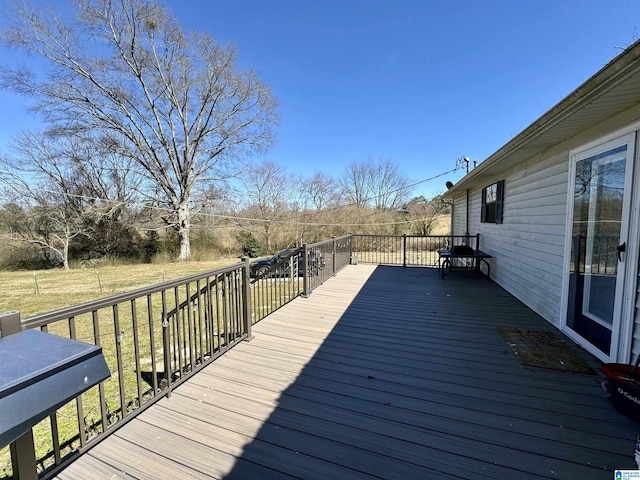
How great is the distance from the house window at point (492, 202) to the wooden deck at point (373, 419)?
345 cm

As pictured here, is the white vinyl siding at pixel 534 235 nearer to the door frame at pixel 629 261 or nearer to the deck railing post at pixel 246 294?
the door frame at pixel 629 261

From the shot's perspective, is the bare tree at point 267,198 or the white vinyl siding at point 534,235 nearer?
the white vinyl siding at point 534,235

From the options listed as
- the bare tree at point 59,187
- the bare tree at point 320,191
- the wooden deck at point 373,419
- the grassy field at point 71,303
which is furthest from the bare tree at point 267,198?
the wooden deck at point 373,419

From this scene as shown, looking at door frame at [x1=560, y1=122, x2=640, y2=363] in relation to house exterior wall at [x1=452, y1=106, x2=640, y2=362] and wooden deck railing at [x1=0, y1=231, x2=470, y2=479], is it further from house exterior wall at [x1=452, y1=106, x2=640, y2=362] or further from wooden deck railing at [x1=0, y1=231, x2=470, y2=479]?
wooden deck railing at [x1=0, y1=231, x2=470, y2=479]

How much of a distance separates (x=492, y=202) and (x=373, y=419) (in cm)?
578

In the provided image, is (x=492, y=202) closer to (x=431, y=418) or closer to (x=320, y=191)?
(x=431, y=418)

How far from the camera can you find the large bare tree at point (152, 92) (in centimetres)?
1230

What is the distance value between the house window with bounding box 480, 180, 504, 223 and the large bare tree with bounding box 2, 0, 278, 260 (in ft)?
42.9

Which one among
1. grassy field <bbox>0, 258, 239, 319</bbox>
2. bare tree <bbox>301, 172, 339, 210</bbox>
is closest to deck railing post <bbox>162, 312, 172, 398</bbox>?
grassy field <bbox>0, 258, 239, 319</bbox>

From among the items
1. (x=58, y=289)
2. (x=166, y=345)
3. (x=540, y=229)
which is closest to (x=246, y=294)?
(x=166, y=345)

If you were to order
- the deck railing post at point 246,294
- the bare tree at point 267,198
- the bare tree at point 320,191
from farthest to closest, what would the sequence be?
the bare tree at point 320,191, the bare tree at point 267,198, the deck railing post at point 246,294

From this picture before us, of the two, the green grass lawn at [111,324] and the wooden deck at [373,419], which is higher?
the wooden deck at [373,419]

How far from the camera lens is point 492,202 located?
20.3ft

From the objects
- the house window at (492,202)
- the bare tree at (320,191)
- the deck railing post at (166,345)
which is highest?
the bare tree at (320,191)
